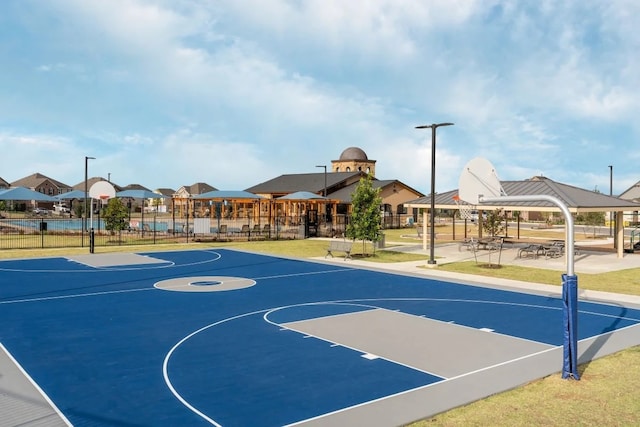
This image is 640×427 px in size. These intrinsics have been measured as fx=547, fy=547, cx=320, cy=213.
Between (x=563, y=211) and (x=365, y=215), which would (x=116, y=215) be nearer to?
(x=365, y=215)

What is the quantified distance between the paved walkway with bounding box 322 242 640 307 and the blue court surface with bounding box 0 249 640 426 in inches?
62.3

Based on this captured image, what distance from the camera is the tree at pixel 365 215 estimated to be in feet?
92.5

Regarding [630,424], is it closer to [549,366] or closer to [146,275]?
[549,366]

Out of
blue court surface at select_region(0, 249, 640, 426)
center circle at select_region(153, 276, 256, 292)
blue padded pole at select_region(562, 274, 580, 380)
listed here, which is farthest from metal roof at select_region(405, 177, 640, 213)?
blue padded pole at select_region(562, 274, 580, 380)

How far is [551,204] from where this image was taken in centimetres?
2777

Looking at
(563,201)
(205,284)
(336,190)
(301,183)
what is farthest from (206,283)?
(301,183)

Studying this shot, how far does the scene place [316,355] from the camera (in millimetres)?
10508

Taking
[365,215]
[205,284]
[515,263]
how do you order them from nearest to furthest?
[205,284]
[515,263]
[365,215]

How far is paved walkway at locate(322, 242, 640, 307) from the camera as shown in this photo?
717 inches

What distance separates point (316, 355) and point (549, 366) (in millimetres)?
4253

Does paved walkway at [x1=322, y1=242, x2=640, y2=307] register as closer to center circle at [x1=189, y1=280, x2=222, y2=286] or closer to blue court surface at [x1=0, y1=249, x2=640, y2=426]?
blue court surface at [x1=0, y1=249, x2=640, y2=426]

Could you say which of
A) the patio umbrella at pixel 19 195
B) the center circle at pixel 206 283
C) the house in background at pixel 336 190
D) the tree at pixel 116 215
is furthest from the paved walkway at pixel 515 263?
the house in background at pixel 336 190

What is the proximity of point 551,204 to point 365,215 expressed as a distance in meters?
9.43

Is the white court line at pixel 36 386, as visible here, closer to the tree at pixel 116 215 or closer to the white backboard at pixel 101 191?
the white backboard at pixel 101 191
